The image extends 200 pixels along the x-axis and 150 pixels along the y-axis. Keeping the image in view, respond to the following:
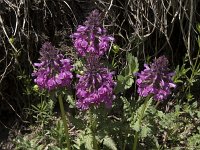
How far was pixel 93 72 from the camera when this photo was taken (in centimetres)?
208

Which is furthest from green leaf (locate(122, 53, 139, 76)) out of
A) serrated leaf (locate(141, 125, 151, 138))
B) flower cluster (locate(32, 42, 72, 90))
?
flower cluster (locate(32, 42, 72, 90))

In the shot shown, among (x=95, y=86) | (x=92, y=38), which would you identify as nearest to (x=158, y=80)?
(x=95, y=86)

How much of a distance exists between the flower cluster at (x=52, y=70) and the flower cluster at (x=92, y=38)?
0.17 metres

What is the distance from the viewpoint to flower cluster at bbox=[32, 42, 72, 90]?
2104mm

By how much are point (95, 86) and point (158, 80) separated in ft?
1.08

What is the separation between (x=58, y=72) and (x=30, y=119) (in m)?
1.11

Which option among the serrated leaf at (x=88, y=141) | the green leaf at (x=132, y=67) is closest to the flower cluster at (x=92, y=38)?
the green leaf at (x=132, y=67)

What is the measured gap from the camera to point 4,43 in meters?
2.83

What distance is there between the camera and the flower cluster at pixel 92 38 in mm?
2236

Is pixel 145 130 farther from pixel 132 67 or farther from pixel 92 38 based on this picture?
pixel 92 38

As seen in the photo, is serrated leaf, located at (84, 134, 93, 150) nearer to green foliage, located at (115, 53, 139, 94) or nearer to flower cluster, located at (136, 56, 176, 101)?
green foliage, located at (115, 53, 139, 94)

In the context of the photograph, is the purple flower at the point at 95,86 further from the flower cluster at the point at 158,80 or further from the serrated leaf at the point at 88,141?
the serrated leaf at the point at 88,141

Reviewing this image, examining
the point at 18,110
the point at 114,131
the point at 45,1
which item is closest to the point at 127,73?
the point at 114,131

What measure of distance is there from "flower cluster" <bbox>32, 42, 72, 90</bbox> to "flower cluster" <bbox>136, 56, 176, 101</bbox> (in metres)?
0.40
